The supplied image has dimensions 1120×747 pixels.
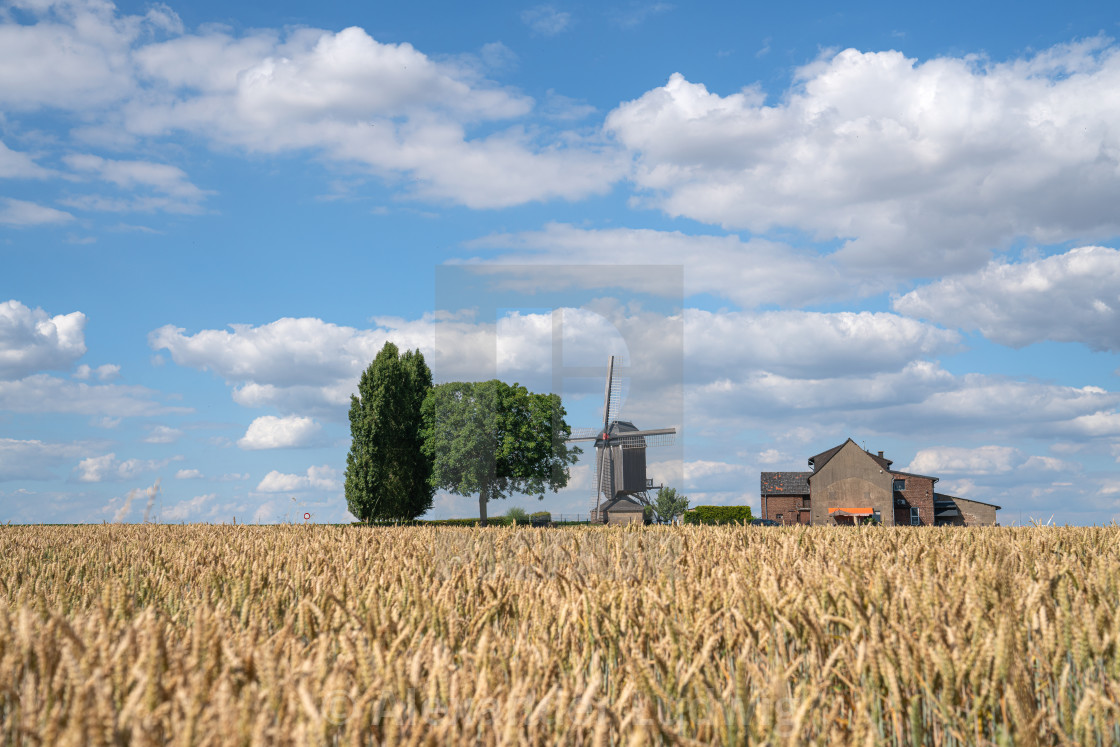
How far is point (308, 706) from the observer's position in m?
1.61

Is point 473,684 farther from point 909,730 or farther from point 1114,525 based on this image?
point 1114,525

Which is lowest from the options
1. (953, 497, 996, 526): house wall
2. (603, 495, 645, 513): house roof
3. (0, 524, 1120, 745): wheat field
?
(953, 497, 996, 526): house wall

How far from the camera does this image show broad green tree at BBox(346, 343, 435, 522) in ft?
134

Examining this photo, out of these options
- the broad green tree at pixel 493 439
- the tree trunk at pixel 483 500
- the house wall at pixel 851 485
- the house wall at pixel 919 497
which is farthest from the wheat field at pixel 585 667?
the house wall at pixel 919 497

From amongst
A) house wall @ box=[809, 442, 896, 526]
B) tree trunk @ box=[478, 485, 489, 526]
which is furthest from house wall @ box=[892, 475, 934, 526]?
tree trunk @ box=[478, 485, 489, 526]

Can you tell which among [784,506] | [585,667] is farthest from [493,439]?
[585,667]

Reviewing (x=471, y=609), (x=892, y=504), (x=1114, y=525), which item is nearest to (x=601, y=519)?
(x=892, y=504)

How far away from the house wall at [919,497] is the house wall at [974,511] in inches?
139

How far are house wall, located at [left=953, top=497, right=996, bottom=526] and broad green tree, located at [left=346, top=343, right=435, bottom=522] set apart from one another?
4115 centimetres

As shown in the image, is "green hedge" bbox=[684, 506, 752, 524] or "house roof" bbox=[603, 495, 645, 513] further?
"green hedge" bbox=[684, 506, 752, 524]

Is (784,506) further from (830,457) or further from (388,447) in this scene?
(388,447)

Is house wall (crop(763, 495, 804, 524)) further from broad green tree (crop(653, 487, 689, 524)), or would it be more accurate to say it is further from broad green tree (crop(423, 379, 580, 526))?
broad green tree (crop(423, 379, 580, 526))

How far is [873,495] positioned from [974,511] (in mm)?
10373

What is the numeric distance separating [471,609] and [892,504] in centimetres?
5459
